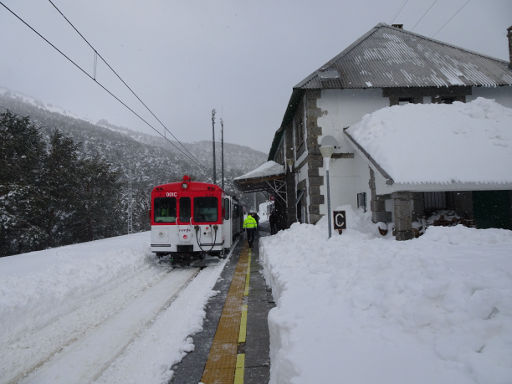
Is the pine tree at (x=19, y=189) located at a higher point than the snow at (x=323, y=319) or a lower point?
higher

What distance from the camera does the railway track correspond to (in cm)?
388

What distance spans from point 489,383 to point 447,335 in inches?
27.8

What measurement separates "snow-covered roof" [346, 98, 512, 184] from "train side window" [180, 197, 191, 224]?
648 cm

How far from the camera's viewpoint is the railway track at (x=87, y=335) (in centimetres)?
388

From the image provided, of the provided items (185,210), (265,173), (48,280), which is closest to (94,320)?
(48,280)

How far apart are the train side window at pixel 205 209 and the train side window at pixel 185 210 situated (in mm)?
248

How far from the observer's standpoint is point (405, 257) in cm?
473

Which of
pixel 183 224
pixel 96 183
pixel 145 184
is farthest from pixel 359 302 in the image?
pixel 145 184

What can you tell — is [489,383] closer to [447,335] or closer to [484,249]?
[447,335]

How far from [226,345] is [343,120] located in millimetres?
11671

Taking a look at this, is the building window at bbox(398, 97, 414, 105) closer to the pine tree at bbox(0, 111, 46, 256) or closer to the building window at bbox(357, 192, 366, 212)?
the building window at bbox(357, 192, 366, 212)

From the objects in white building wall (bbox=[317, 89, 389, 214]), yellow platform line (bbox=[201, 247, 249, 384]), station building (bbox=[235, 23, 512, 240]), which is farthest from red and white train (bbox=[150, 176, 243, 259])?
white building wall (bbox=[317, 89, 389, 214])

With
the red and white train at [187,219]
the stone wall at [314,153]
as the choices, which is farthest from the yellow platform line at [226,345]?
the stone wall at [314,153]

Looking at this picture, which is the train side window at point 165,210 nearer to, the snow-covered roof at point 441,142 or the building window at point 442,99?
the snow-covered roof at point 441,142
